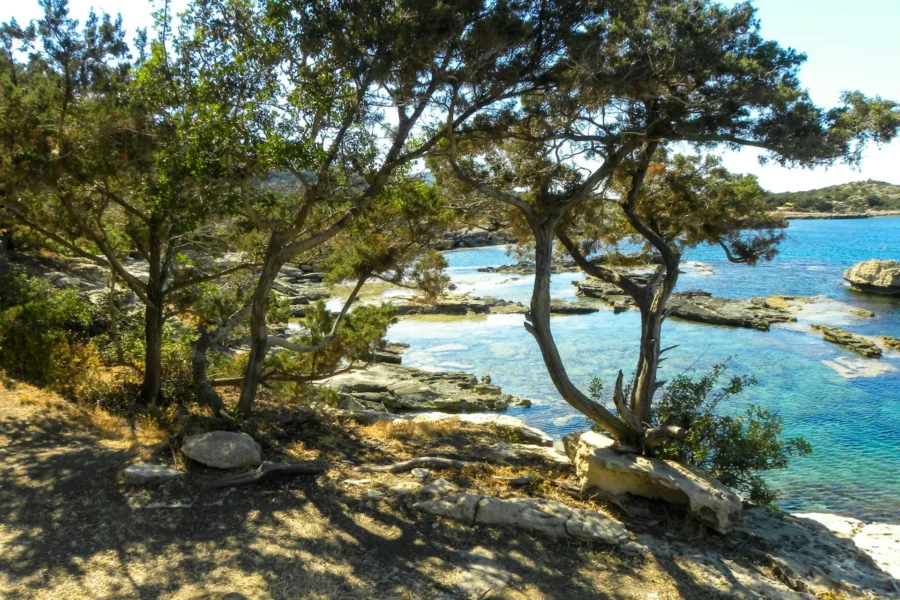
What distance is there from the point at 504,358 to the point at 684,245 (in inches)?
601

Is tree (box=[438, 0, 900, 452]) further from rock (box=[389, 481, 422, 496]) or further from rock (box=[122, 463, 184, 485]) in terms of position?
rock (box=[122, 463, 184, 485])

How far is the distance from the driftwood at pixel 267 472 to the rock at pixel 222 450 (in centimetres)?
21

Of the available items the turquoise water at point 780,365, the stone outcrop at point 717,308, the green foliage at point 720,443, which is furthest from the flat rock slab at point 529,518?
the stone outcrop at point 717,308

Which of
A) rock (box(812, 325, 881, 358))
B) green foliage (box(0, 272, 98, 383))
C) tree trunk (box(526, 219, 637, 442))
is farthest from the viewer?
rock (box(812, 325, 881, 358))

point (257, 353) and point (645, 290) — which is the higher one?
point (645, 290)

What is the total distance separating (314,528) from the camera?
6945mm

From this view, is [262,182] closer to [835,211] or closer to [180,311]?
[180,311]

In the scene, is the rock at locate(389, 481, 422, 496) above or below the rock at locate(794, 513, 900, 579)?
above

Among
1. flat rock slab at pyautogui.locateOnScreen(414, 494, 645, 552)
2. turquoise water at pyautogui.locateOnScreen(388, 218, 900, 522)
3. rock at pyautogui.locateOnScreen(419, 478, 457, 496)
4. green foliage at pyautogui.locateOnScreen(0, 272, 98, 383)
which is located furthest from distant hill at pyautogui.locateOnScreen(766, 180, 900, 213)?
rock at pyautogui.locateOnScreen(419, 478, 457, 496)

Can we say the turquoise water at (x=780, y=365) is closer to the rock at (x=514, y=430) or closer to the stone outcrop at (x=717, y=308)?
the stone outcrop at (x=717, y=308)

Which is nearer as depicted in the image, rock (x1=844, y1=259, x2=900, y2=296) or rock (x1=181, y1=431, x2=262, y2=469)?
rock (x1=181, y1=431, x2=262, y2=469)

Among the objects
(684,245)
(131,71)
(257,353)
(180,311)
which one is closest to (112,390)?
(180,311)

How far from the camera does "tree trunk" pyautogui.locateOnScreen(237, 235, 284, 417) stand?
955 centimetres

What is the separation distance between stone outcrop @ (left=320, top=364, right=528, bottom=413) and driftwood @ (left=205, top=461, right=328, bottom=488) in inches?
400
